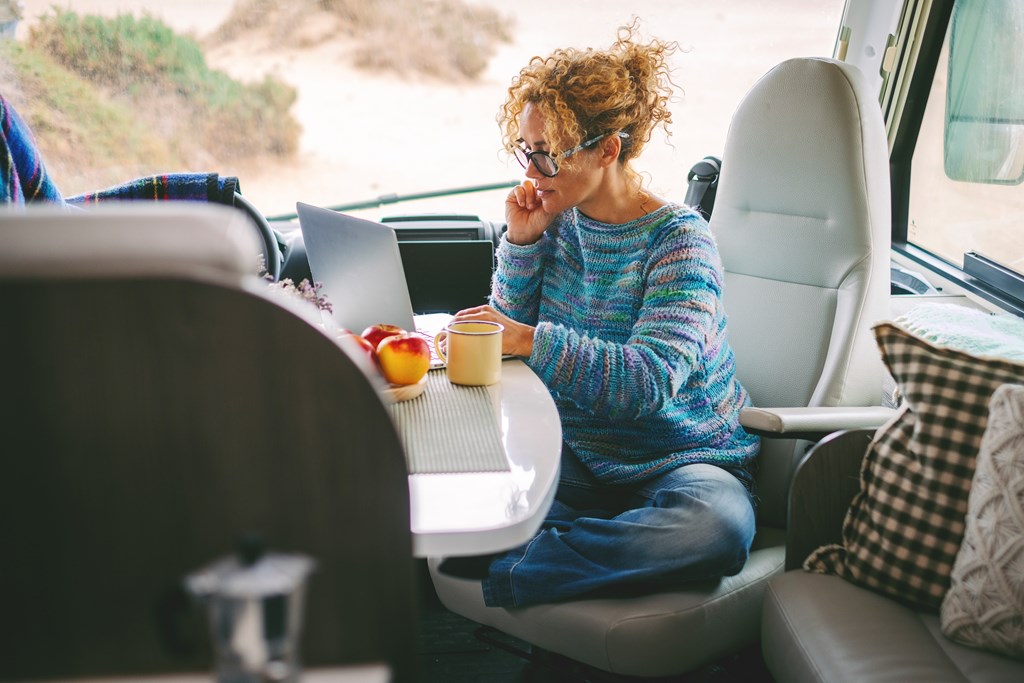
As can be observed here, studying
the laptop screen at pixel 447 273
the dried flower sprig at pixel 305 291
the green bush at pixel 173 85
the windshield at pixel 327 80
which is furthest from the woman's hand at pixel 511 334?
the green bush at pixel 173 85

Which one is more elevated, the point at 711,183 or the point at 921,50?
the point at 921,50

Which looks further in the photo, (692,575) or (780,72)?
(780,72)

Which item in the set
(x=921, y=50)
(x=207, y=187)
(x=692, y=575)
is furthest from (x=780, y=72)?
(x=207, y=187)

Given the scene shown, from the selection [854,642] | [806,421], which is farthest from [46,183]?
[854,642]

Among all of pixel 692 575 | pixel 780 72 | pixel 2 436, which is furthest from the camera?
pixel 780 72

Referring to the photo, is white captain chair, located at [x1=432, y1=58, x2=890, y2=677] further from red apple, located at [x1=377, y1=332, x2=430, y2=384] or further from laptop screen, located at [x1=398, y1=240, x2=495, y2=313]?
laptop screen, located at [x1=398, y1=240, x2=495, y2=313]

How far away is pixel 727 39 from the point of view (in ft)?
7.74

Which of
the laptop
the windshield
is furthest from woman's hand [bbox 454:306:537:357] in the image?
the windshield

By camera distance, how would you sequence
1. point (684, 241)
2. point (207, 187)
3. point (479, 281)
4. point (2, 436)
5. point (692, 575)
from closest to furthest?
point (2, 436) < point (692, 575) < point (684, 241) < point (207, 187) < point (479, 281)

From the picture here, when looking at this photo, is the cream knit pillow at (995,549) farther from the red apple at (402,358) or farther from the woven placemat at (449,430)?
the red apple at (402,358)

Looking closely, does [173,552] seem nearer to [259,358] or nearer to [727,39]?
[259,358]

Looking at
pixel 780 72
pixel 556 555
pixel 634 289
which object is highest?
pixel 780 72

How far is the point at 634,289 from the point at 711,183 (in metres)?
0.88

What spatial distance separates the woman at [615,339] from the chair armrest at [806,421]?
0.11 meters
